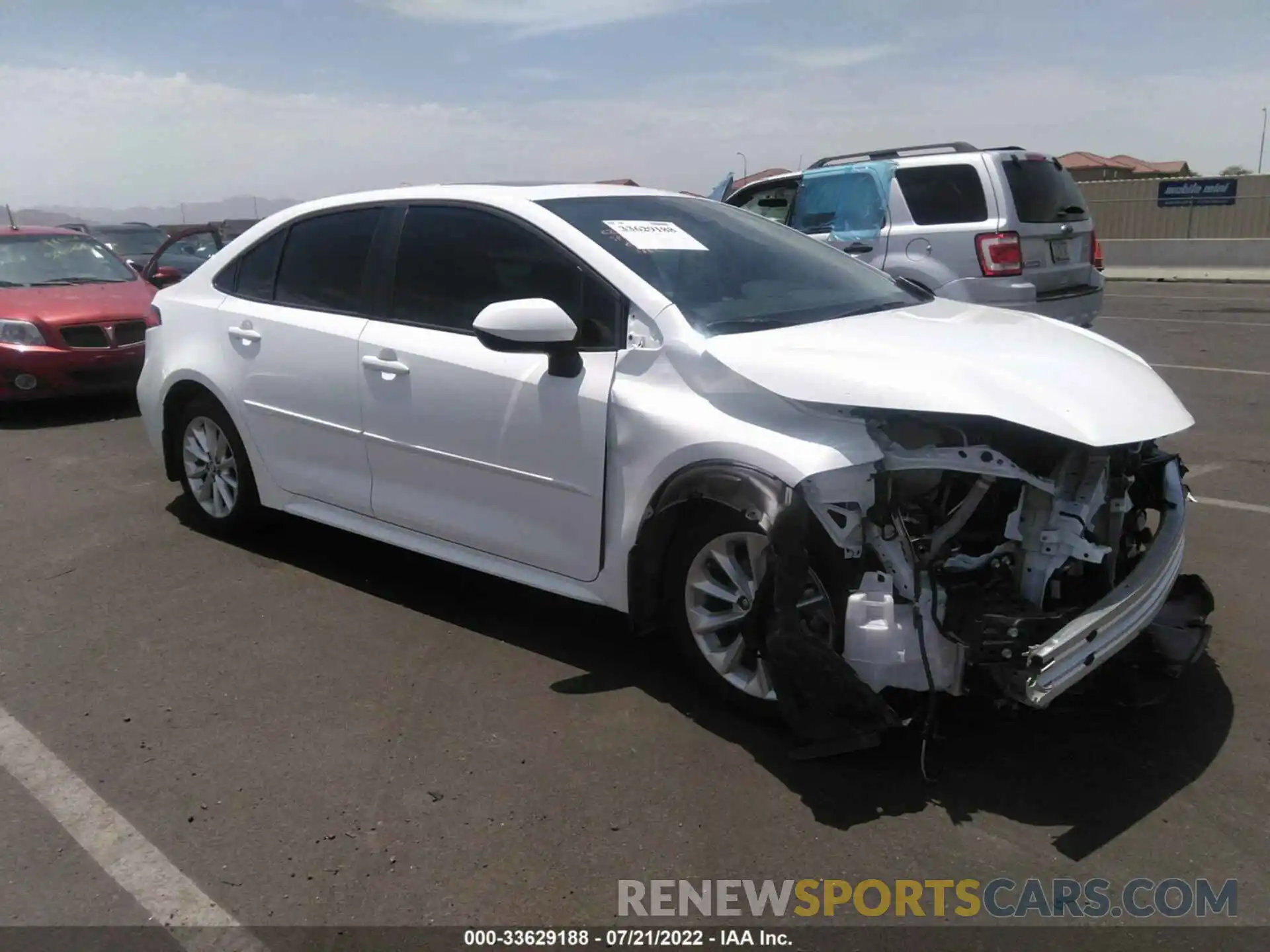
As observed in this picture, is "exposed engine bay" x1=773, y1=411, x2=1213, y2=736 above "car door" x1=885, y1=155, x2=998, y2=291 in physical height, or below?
below

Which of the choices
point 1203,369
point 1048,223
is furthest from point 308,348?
point 1203,369

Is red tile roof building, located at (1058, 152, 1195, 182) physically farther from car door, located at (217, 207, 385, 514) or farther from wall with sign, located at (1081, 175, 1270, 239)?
car door, located at (217, 207, 385, 514)

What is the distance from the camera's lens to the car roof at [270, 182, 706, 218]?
4.27m

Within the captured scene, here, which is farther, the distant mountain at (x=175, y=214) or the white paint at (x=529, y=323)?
the distant mountain at (x=175, y=214)

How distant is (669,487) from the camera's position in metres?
3.49

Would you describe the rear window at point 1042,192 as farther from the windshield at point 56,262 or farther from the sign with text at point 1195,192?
the sign with text at point 1195,192

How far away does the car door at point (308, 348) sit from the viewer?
4.59m

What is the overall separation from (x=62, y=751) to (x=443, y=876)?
5.10ft

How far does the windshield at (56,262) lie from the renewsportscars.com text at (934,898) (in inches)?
352

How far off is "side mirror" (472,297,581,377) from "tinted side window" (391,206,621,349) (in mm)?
148

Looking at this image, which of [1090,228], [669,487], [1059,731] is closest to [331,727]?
[669,487]

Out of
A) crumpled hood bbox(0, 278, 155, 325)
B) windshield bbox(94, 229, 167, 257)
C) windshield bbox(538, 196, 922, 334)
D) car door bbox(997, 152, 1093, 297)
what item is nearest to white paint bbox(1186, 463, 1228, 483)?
car door bbox(997, 152, 1093, 297)

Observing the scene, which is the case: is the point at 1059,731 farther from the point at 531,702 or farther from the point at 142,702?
the point at 142,702

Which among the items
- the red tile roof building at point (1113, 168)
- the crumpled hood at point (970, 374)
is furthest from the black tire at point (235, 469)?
the red tile roof building at point (1113, 168)
